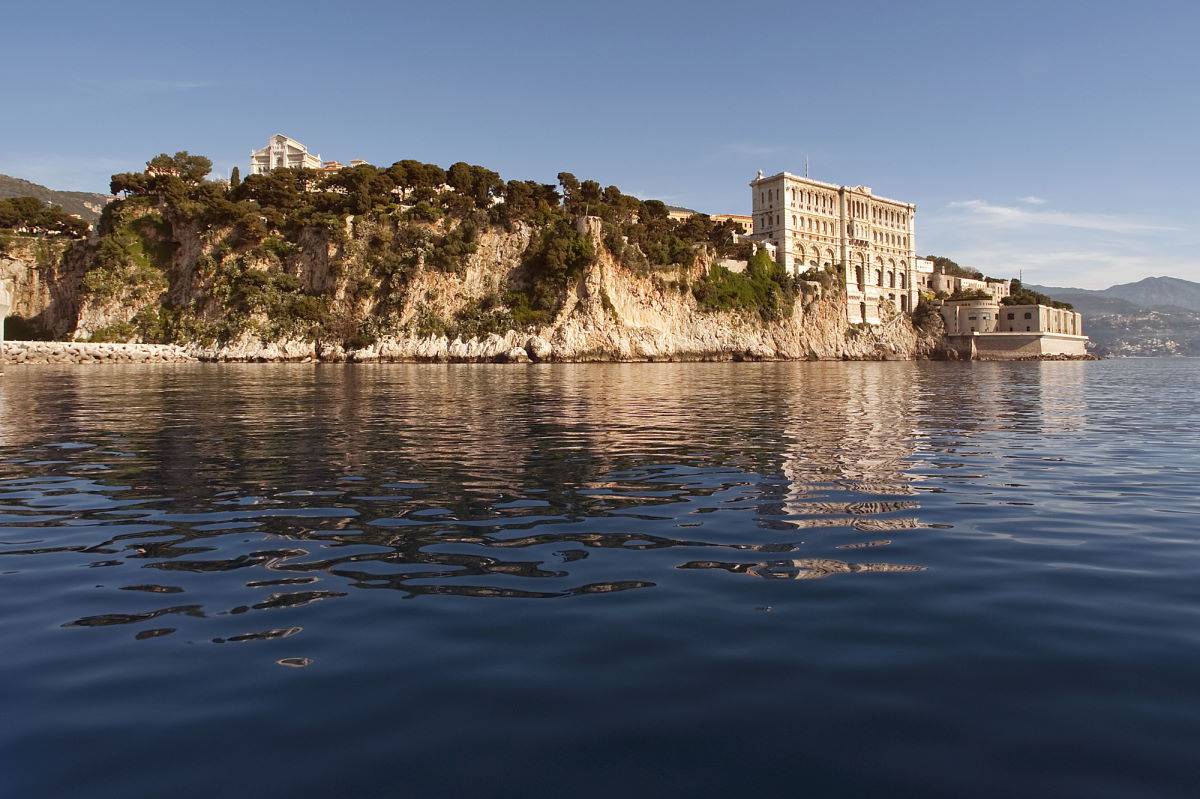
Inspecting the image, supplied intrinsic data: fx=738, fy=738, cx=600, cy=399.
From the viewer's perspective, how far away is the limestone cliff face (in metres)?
82.9

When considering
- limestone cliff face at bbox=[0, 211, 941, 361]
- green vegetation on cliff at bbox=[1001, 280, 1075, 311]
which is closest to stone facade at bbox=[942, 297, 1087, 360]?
green vegetation on cliff at bbox=[1001, 280, 1075, 311]

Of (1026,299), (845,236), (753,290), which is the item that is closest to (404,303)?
(753,290)

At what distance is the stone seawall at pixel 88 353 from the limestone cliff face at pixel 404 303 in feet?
10.1

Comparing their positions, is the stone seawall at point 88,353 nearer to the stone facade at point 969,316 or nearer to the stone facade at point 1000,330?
the stone facade at point 969,316

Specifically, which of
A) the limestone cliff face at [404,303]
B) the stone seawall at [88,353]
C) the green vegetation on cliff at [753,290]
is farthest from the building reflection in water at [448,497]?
the green vegetation on cliff at [753,290]

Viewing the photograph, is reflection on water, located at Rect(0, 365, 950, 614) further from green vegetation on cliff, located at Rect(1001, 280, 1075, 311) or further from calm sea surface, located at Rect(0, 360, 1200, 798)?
green vegetation on cliff, located at Rect(1001, 280, 1075, 311)

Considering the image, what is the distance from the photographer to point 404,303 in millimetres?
84750

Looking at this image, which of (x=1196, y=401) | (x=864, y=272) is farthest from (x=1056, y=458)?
(x=864, y=272)

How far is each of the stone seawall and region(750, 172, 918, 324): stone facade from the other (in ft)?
293

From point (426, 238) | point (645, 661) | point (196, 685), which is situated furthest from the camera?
point (426, 238)

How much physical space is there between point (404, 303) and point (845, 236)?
273 ft

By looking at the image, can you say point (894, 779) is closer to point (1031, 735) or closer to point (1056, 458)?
point (1031, 735)

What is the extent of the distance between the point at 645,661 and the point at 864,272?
441 ft

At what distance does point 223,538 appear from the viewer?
808 centimetres
